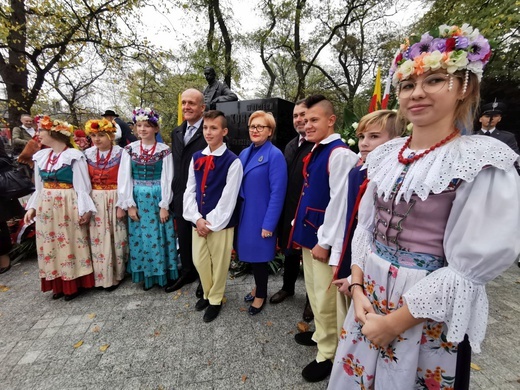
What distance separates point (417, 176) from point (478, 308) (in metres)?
0.55

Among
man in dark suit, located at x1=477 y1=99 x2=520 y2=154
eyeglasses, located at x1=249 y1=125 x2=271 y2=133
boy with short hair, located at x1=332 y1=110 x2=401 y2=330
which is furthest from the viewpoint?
man in dark suit, located at x1=477 y1=99 x2=520 y2=154

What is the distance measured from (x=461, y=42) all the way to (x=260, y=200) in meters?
1.89

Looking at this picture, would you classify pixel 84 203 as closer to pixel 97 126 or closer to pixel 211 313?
pixel 97 126

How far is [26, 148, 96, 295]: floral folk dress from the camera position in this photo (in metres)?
2.94

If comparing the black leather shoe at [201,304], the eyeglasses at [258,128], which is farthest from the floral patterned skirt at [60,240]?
the eyeglasses at [258,128]

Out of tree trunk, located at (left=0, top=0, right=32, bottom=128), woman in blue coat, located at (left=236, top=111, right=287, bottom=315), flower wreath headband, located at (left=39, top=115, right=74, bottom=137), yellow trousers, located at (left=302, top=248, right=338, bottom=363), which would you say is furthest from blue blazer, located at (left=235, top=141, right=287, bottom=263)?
tree trunk, located at (left=0, top=0, right=32, bottom=128)

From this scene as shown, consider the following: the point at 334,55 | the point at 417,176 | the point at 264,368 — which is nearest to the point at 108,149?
the point at 264,368

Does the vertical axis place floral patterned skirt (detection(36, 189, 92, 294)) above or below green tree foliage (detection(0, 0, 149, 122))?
below

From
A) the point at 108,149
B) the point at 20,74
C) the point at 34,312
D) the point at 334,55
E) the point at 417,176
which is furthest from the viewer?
→ the point at 334,55

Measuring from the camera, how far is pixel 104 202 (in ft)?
Answer: 10.4

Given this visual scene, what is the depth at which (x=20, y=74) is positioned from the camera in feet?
24.2

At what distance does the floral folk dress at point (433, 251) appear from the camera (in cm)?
90

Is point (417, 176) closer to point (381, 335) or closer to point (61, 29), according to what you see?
point (381, 335)

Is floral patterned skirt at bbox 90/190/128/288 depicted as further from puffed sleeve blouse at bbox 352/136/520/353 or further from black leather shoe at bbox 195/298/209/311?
puffed sleeve blouse at bbox 352/136/520/353
